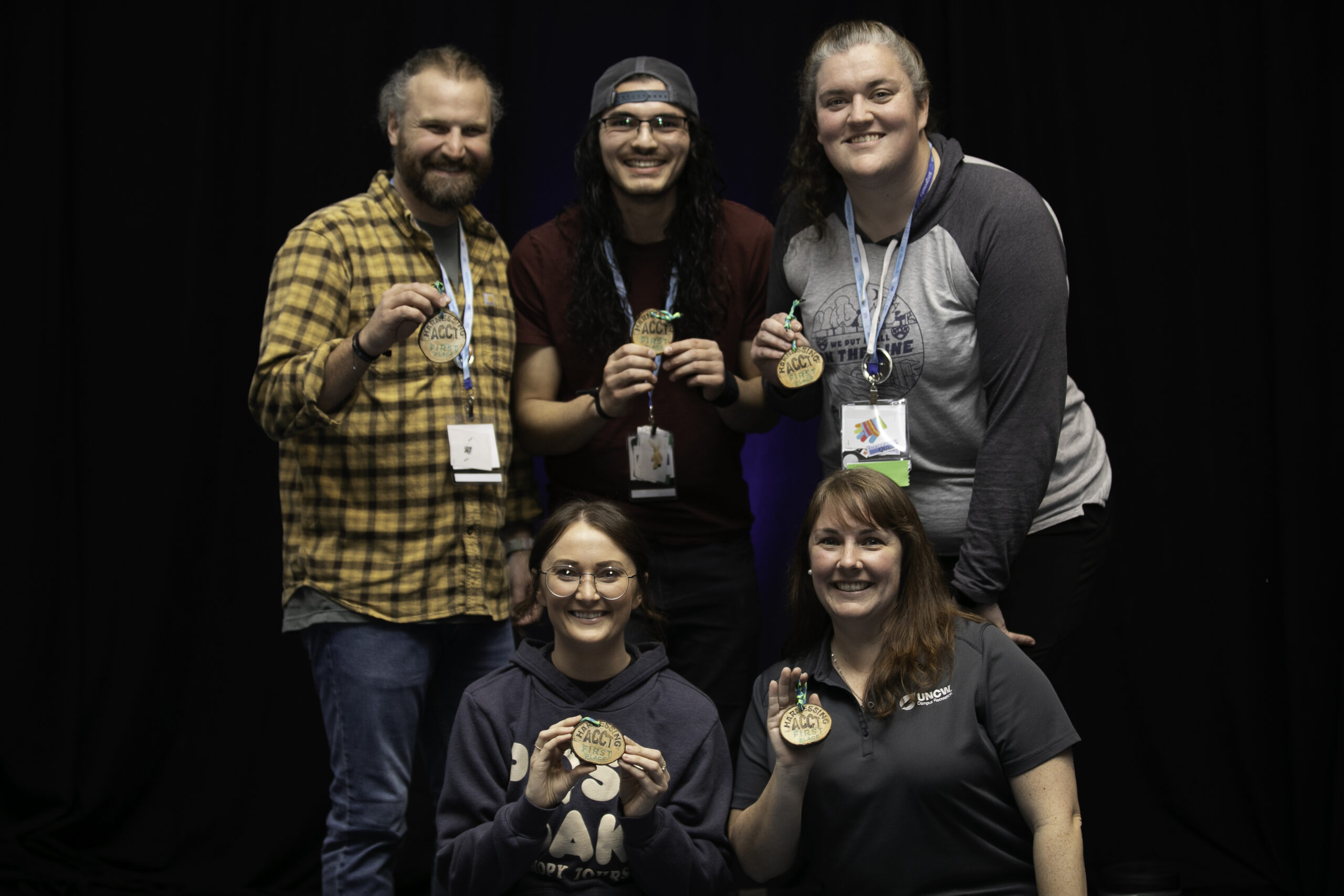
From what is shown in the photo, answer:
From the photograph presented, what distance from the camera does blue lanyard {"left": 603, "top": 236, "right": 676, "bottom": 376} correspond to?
9.70 feet

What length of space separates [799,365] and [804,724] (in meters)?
0.81

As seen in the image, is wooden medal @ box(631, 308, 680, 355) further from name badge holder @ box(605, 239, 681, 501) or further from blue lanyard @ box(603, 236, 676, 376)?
blue lanyard @ box(603, 236, 676, 376)

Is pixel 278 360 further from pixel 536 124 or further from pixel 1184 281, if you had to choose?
pixel 1184 281

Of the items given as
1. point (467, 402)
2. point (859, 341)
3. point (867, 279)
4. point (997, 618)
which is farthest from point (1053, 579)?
point (467, 402)

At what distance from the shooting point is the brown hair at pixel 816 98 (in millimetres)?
2424

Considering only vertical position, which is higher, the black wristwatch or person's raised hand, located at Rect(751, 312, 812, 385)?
person's raised hand, located at Rect(751, 312, 812, 385)

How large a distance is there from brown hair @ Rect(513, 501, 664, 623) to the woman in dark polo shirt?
1.26ft

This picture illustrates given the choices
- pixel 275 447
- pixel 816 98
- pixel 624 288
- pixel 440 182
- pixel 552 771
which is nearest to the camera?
pixel 552 771

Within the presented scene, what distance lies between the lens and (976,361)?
242 centimetres

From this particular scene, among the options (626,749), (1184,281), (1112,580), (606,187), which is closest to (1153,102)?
(1184,281)

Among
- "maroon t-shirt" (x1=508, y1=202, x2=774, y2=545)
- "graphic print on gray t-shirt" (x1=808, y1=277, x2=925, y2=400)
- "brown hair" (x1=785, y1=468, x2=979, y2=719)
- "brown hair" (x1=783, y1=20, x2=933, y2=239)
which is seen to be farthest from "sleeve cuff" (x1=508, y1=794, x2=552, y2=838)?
"brown hair" (x1=783, y1=20, x2=933, y2=239)

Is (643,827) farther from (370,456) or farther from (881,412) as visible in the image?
(370,456)

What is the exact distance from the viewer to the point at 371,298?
280 centimetres

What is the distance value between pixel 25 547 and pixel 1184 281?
393 cm
